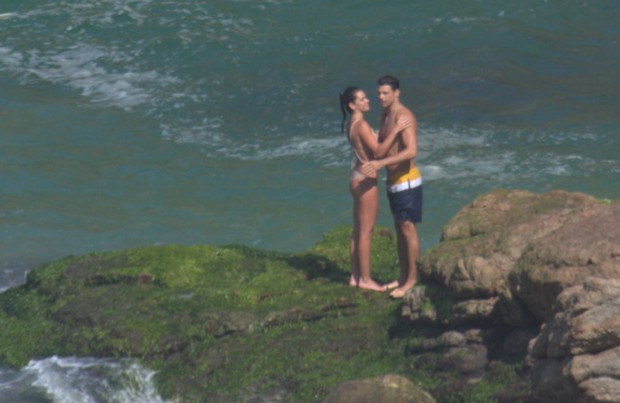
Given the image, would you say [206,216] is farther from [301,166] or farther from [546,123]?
[546,123]

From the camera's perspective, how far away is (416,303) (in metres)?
9.59

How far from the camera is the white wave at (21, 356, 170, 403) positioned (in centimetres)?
998

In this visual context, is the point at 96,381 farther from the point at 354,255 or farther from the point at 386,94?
the point at 386,94

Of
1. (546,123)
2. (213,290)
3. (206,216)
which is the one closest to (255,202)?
(206,216)

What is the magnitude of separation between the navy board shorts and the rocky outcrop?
35 centimetres

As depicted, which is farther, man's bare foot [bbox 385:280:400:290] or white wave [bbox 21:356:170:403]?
man's bare foot [bbox 385:280:400:290]

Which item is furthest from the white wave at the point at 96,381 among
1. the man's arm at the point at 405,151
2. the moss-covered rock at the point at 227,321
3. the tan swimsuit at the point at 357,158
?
the man's arm at the point at 405,151

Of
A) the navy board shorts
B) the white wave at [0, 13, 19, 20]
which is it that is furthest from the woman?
the white wave at [0, 13, 19, 20]

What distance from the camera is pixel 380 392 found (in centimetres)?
827

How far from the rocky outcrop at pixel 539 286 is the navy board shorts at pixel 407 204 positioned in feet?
1.14

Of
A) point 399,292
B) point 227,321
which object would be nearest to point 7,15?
point 227,321

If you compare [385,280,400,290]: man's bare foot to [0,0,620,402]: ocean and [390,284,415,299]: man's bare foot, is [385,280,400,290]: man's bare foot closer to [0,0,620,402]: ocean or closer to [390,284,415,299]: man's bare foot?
[390,284,415,299]: man's bare foot

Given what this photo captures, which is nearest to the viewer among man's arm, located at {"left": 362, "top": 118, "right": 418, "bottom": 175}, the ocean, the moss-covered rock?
the moss-covered rock

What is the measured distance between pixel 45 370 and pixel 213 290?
1.57 meters
